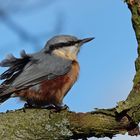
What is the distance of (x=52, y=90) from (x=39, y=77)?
0.59 ft

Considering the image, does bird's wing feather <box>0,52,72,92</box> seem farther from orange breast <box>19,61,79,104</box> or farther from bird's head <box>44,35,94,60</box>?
bird's head <box>44,35,94,60</box>

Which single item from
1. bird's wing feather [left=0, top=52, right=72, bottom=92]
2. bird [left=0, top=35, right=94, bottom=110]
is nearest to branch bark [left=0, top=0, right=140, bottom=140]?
bird [left=0, top=35, right=94, bottom=110]

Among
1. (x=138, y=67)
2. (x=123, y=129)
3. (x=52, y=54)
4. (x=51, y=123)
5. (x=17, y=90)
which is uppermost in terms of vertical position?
(x=52, y=54)

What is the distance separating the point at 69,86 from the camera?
3.90 meters

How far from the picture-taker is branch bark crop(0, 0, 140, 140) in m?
2.46

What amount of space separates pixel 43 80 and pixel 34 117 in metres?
1.12

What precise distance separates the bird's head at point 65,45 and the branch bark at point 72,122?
1.78 metres

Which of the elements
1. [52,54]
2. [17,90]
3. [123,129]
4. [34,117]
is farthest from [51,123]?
[52,54]

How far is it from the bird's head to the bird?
0.18 feet

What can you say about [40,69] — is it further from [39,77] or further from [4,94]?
[4,94]

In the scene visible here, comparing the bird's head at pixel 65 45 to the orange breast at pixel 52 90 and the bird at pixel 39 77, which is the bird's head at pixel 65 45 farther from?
the orange breast at pixel 52 90

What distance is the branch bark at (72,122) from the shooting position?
8.07 ft

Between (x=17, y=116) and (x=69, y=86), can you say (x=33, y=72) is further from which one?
(x=17, y=116)

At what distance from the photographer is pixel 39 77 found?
12.3 feet
